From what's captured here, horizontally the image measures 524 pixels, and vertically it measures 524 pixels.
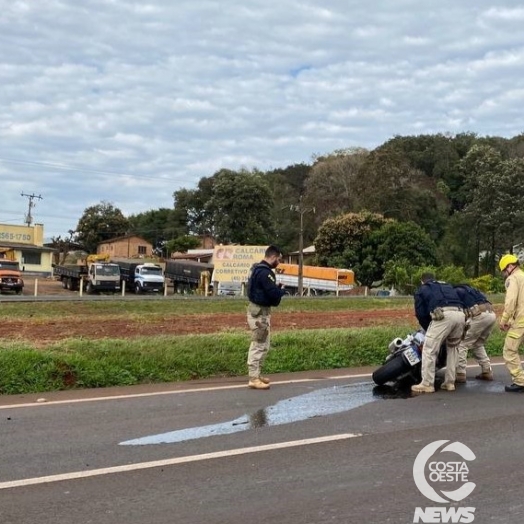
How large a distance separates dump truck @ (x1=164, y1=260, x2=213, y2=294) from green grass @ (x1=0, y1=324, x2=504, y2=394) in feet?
144

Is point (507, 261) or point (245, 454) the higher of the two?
point (507, 261)

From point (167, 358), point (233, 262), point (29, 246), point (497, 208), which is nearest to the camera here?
point (167, 358)

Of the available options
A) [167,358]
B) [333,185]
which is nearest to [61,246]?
[333,185]

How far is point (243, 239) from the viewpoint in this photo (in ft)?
256

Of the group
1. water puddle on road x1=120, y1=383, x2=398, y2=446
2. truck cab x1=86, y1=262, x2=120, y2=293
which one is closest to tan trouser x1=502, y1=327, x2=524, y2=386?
water puddle on road x1=120, y1=383, x2=398, y2=446

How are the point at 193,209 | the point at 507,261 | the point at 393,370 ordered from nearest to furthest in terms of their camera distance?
1. the point at 507,261
2. the point at 393,370
3. the point at 193,209

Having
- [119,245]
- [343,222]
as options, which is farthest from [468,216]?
[119,245]

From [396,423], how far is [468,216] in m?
60.2

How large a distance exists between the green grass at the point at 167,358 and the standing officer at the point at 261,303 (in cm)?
149

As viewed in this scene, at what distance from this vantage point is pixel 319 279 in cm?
5838

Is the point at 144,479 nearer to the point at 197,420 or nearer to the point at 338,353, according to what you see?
the point at 197,420

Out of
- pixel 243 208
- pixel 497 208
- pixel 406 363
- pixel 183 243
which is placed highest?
pixel 243 208

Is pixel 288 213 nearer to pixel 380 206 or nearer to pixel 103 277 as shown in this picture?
pixel 380 206

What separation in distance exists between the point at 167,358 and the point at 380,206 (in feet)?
219
